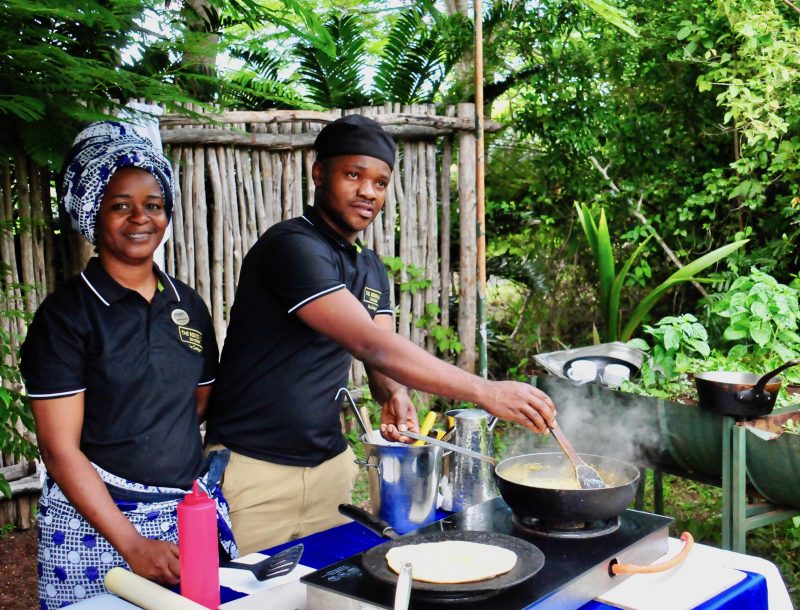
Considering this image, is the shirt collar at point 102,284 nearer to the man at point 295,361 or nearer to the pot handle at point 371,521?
the man at point 295,361

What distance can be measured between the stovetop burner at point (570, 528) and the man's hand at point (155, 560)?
2.58 feet

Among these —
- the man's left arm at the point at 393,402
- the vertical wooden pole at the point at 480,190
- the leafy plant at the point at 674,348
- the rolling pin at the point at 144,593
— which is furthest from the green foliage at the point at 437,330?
the rolling pin at the point at 144,593

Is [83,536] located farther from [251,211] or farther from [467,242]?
[467,242]

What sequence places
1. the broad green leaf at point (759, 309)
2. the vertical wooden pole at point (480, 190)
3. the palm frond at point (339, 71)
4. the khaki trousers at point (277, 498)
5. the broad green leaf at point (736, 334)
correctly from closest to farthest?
the khaki trousers at point (277, 498), the broad green leaf at point (759, 309), the broad green leaf at point (736, 334), the vertical wooden pole at point (480, 190), the palm frond at point (339, 71)

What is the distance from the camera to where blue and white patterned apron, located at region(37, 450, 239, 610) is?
1.94 meters

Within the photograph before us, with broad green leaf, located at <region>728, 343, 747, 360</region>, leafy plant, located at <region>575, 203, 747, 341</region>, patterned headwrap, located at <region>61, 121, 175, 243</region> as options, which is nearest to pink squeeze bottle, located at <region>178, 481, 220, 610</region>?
patterned headwrap, located at <region>61, 121, 175, 243</region>

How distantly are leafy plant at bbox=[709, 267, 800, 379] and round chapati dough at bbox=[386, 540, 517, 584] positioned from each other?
2780mm

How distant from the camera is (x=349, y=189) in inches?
91.3

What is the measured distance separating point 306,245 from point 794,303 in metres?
2.82

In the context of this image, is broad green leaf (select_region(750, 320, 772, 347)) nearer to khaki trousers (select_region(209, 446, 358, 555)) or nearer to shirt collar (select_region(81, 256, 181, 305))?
khaki trousers (select_region(209, 446, 358, 555))

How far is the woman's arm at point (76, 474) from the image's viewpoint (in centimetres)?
186

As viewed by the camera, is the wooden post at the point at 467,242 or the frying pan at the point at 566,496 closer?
the frying pan at the point at 566,496

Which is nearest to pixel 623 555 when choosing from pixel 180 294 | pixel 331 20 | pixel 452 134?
pixel 180 294

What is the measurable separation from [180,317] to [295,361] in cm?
34
